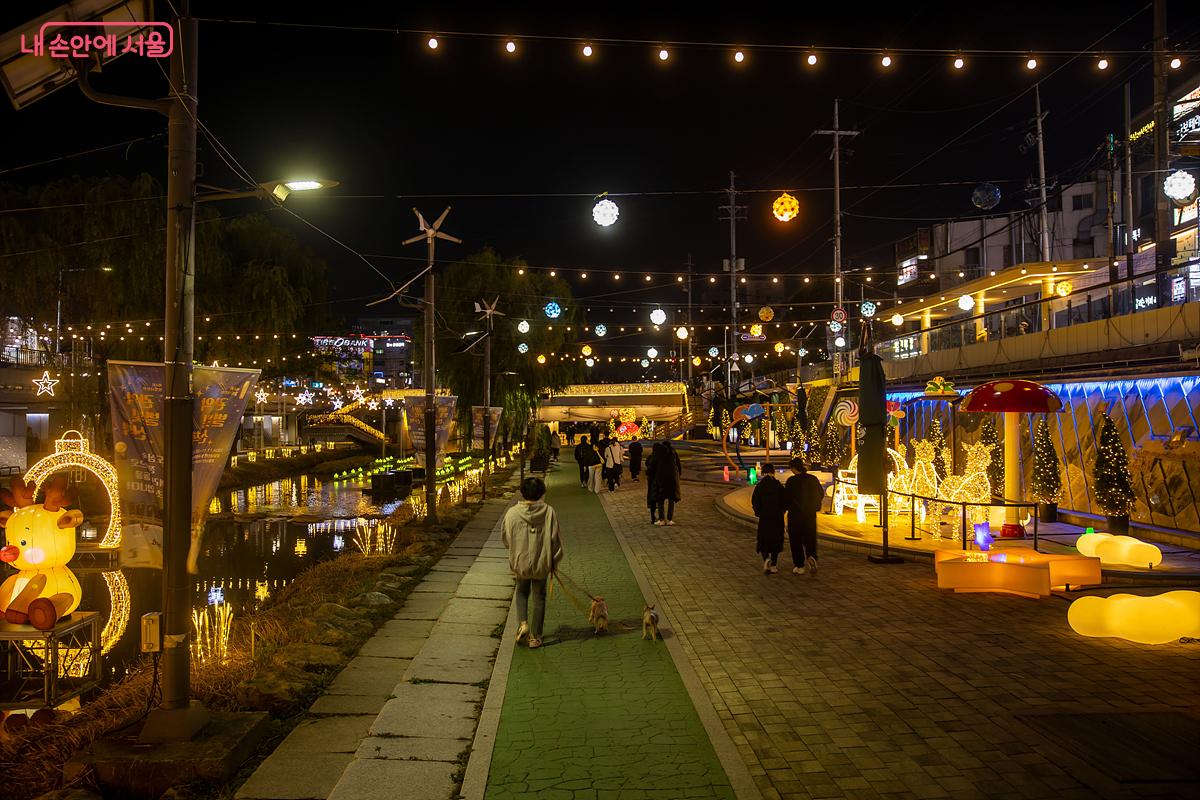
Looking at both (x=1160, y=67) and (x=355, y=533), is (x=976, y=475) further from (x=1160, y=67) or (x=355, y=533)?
(x=355, y=533)

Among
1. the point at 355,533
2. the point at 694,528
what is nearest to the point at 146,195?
the point at 355,533

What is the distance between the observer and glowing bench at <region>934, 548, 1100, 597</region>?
9781 millimetres

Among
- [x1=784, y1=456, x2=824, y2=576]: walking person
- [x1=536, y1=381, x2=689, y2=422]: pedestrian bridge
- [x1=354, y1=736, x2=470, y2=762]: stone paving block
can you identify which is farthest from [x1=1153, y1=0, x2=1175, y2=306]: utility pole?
[x1=536, y1=381, x2=689, y2=422]: pedestrian bridge

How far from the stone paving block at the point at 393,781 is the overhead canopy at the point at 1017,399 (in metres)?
10.1

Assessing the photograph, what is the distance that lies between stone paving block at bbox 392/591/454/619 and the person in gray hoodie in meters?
2.03

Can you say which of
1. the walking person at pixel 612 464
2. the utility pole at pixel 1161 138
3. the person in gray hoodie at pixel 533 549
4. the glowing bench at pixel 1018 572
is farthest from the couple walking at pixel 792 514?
the walking person at pixel 612 464

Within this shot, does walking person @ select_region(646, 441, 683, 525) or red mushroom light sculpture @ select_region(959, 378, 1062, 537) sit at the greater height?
red mushroom light sculpture @ select_region(959, 378, 1062, 537)

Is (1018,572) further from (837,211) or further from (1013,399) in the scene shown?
(837,211)

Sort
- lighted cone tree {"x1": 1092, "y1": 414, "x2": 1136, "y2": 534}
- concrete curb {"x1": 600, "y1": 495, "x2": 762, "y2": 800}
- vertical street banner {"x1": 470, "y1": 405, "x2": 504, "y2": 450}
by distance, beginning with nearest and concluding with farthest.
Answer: concrete curb {"x1": 600, "y1": 495, "x2": 762, "y2": 800} → lighted cone tree {"x1": 1092, "y1": 414, "x2": 1136, "y2": 534} → vertical street banner {"x1": 470, "y1": 405, "x2": 504, "y2": 450}

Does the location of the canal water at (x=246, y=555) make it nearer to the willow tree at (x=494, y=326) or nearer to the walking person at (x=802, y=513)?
the walking person at (x=802, y=513)

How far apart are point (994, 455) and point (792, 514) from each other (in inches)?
350

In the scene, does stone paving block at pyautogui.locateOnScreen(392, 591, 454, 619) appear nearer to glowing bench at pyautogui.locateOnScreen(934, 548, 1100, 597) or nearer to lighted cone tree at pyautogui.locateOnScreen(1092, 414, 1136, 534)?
glowing bench at pyautogui.locateOnScreen(934, 548, 1100, 597)

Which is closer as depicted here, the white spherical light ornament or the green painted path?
the green painted path

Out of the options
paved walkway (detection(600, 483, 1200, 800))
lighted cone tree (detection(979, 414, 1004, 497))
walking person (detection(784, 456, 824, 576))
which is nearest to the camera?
paved walkway (detection(600, 483, 1200, 800))
